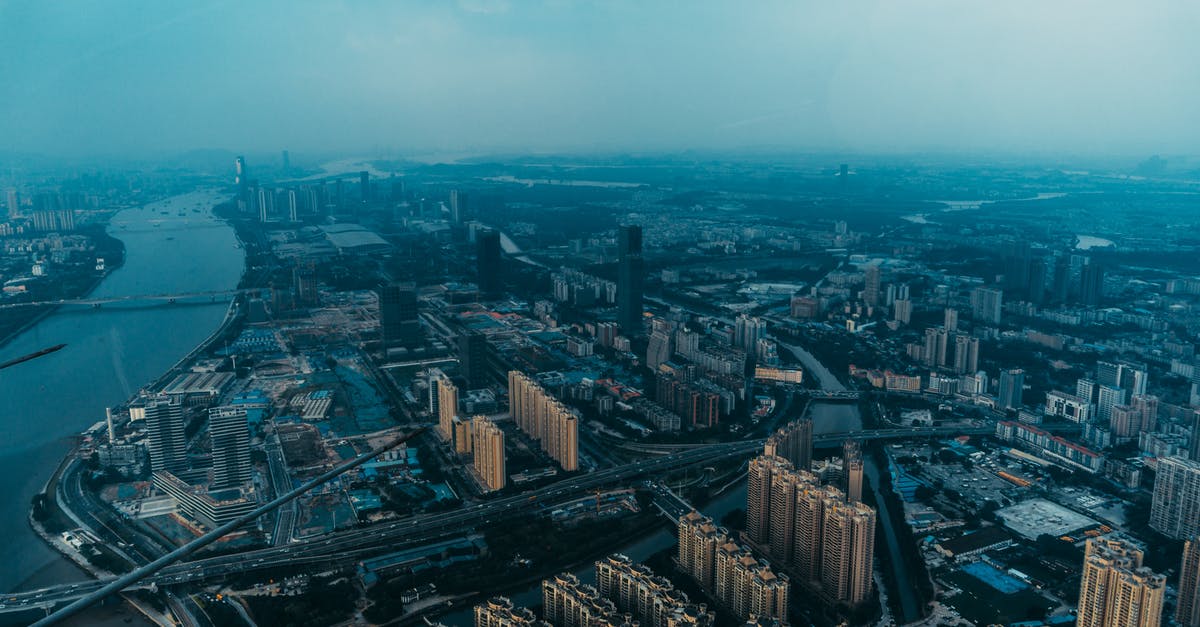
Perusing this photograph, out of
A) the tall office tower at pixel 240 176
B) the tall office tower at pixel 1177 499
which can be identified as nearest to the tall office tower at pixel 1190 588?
the tall office tower at pixel 1177 499

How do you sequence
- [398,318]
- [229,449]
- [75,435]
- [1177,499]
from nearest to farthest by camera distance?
[1177,499] < [229,449] < [75,435] < [398,318]

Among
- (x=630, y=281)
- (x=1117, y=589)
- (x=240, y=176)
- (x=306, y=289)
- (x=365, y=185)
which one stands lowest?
(x=1117, y=589)

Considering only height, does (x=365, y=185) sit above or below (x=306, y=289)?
above

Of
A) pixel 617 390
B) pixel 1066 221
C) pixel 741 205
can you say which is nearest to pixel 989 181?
pixel 1066 221

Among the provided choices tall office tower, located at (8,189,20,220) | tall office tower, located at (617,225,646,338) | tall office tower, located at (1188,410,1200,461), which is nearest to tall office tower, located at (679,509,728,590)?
tall office tower, located at (1188,410,1200,461)

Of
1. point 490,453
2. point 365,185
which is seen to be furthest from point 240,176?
point 490,453

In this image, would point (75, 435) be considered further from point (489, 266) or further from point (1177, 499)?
point (1177, 499)
